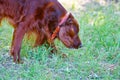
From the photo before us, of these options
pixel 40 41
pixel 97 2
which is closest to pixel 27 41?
pixel 40 41

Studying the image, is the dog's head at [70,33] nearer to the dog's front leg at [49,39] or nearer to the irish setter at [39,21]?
the irish setter at [39,21]

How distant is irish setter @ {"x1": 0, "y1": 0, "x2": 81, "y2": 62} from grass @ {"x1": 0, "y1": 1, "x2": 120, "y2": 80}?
0.63 feet

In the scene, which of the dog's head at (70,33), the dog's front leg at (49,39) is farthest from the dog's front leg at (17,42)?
the dog's head at (70,33)

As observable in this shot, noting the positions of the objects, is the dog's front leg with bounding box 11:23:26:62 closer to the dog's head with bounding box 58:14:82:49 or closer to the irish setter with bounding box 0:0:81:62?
the irish setter with bounding box 0:0:81:62

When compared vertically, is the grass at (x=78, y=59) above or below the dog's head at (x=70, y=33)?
below

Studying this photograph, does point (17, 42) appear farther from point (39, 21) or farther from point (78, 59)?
point (78, 59)

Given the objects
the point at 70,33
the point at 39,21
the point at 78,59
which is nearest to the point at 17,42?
the point at 39,21

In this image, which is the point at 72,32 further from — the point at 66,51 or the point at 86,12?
the point at 86,12

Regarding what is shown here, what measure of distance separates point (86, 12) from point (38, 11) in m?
2.14

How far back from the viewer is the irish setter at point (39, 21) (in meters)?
4.80

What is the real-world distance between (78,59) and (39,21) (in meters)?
0.72

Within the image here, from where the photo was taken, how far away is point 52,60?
4941 millimetres

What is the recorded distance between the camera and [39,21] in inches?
193

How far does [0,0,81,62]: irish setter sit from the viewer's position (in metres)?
4.80
